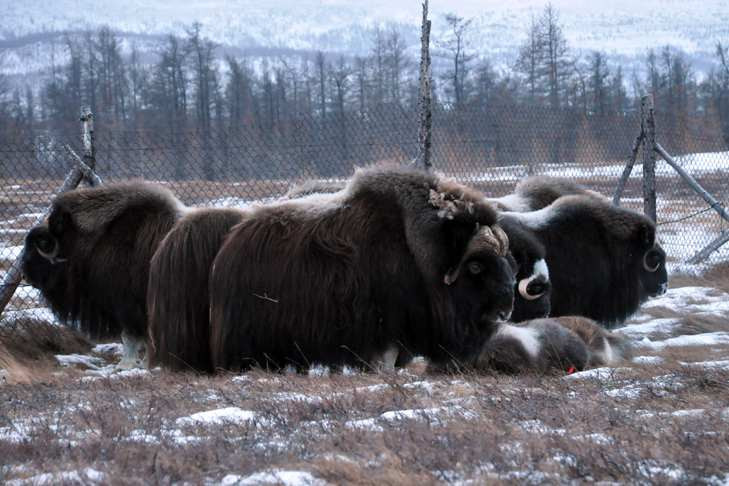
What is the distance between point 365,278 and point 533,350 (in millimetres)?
1238

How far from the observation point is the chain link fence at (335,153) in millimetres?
7875

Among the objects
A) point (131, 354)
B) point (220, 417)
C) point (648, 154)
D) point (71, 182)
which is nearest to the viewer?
point (220, 417)

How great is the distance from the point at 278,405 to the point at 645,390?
141 cm

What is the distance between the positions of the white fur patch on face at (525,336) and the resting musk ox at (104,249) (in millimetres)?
2117

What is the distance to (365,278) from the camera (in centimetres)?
489

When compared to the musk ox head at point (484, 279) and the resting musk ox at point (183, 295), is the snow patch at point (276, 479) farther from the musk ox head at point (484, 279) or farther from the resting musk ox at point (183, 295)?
the resting musk ox at point (183, 295)

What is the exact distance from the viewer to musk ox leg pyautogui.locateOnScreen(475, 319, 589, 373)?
5.43 meters

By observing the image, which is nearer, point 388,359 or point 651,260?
point 388,359

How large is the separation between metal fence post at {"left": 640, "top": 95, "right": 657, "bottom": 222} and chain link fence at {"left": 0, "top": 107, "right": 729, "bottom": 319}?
84 cm

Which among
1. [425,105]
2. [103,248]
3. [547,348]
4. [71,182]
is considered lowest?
[547,348]

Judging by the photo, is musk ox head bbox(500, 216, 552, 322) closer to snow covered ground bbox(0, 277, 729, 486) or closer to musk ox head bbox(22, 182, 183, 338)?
snow covered ground bbox(0, 277, 729, 486)

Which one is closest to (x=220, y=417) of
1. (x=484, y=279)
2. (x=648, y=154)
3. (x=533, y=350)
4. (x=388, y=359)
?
(x=388, y=359)

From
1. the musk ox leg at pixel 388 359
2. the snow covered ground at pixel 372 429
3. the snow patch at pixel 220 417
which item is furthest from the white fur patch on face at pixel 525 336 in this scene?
the snow patch at pixel 220 417

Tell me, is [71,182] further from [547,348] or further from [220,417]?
[220,417]
